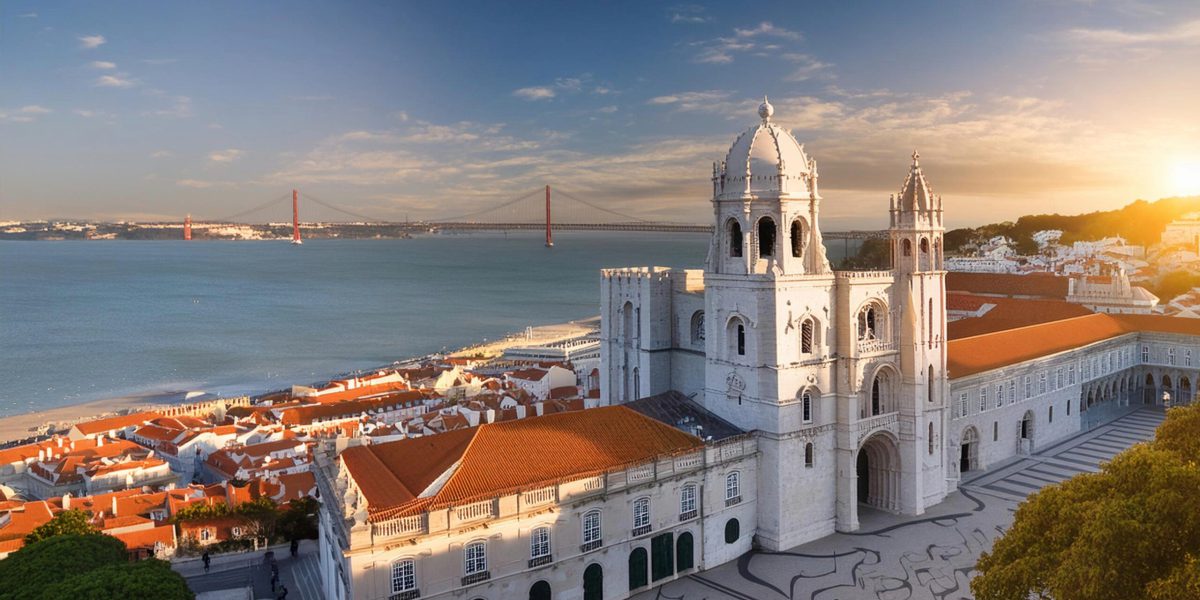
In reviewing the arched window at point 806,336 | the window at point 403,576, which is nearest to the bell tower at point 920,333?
the arched window at point 806,336

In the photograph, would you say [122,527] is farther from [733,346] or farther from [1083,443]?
[1083,443]

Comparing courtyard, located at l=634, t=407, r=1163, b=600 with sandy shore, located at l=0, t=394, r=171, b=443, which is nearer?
courtyard, located at l=634, t=407, r=1163, b=600

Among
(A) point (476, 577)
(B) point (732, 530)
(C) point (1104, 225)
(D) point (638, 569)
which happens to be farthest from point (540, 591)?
(C) point (1104, 225)

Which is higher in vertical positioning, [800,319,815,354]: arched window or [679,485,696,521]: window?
[800,319,815,354]: arched window

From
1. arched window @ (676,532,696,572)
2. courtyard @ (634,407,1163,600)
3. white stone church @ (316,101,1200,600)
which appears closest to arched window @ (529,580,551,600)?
white stone church @ (316,101,1200,600)

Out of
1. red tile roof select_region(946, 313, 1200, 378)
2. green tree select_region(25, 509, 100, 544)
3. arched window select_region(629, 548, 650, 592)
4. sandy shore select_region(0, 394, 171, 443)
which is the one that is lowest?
sandy shore select_region(0, 394, 171, 443)

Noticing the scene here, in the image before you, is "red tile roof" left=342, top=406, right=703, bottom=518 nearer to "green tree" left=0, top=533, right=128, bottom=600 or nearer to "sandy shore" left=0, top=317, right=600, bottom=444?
"green tree" left=0, top=533, right=128, bottom=600
